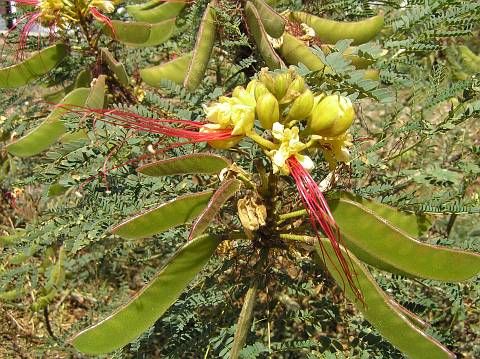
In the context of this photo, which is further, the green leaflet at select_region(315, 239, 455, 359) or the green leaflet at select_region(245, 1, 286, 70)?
the green leaflet at select_region(245, 1, 286, 70)

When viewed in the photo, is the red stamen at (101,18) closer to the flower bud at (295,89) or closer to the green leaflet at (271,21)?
the green leaflet at (271,21)

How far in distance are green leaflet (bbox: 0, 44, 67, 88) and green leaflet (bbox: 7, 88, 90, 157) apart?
22cm

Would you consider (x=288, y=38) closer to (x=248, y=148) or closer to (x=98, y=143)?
(x=248, y=148)

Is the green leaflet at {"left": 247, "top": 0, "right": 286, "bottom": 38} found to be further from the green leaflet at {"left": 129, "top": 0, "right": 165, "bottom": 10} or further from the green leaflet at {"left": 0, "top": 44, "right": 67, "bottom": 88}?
the green leaflet at {"left": 0, "top": 44, "right": 67, "bottom": 88}

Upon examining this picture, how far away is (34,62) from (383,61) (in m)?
1.38

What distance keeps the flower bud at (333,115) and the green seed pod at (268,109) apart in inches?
3.3

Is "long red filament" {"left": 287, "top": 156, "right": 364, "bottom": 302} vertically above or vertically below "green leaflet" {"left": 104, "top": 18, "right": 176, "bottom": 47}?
below

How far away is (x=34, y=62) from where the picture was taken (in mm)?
1970

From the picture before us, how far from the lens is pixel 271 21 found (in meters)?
1.50

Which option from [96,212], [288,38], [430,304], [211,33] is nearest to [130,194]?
[96,212]

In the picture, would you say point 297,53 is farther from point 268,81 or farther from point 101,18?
point 101,18

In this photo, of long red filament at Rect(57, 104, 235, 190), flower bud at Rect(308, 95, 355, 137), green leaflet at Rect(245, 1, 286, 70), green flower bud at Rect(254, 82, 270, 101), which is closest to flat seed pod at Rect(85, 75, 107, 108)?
long red filament at Rect(57, 104, 235, 190)

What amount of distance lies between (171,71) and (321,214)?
3.22 feet

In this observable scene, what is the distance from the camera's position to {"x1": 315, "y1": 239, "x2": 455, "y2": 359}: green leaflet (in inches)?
36.4
